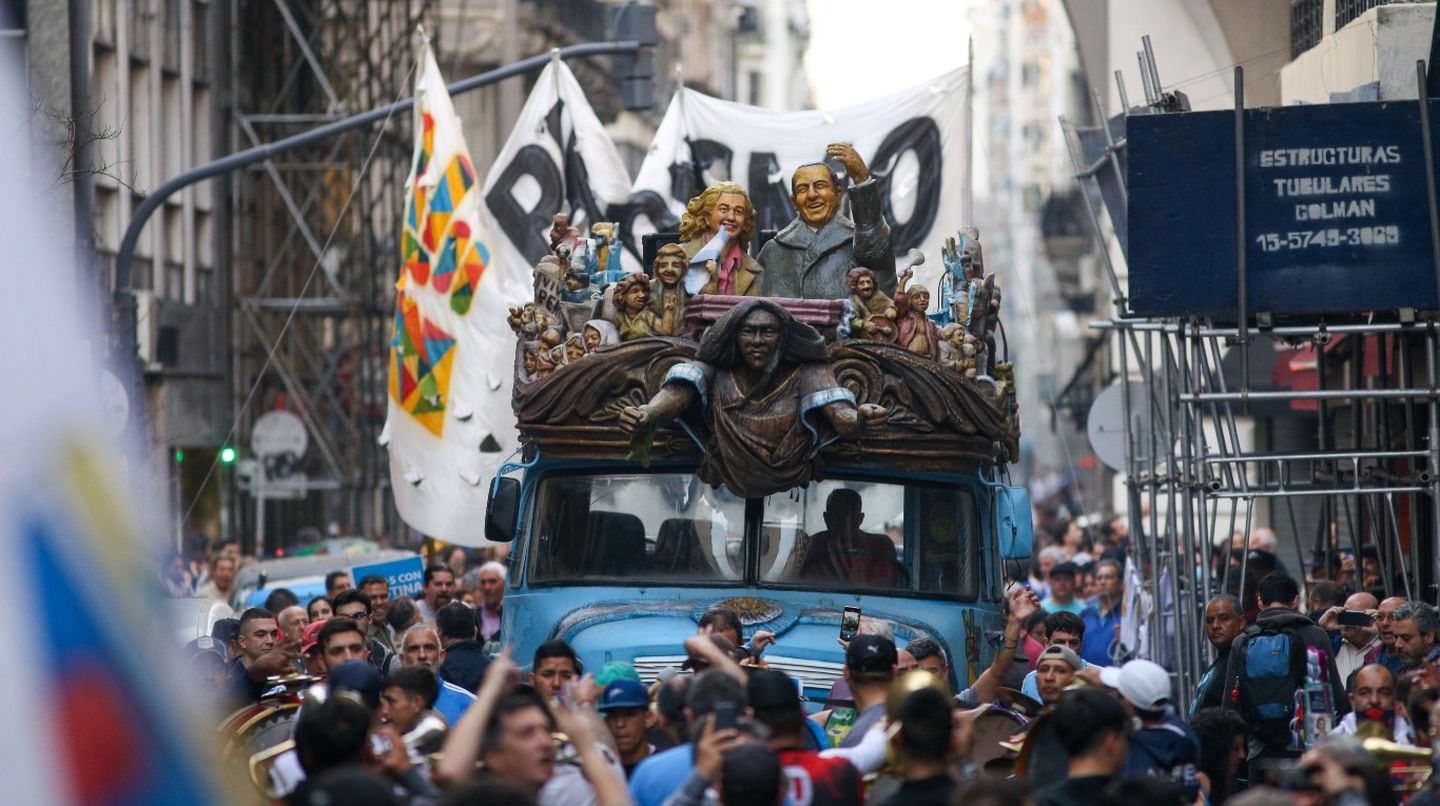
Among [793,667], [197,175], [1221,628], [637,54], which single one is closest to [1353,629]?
[1221,628]

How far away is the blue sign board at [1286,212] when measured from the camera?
12734mm

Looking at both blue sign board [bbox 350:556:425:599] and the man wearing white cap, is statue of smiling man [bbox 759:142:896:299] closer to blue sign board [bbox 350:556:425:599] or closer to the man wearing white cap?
the man wearing white cap

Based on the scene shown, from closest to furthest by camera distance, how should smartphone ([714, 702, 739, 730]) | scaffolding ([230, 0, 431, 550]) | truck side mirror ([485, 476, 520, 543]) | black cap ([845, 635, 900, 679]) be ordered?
smartphone ([714, 702, 739, 730])
black cap ([845, 635, 900, 679])
truck side mirror ([485, 476, 520, 543])
scaffolding ([230, 0, 431, 550])

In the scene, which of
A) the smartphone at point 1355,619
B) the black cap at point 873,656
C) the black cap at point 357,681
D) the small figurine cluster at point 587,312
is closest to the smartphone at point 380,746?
the black cap at point 357,681

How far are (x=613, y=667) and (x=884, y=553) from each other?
3277 mm

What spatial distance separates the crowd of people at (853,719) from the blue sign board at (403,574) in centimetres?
489

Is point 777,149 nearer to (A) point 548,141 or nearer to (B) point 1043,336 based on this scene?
(A) point 548,141

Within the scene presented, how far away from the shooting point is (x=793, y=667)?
10.7 meters

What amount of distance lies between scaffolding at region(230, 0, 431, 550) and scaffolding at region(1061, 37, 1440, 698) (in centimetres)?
1607

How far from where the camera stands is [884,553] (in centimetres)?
1162

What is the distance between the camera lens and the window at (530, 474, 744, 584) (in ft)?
37.8

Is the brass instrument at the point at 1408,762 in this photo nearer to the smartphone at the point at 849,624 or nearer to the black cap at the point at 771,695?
the black cap at the point at 771,695

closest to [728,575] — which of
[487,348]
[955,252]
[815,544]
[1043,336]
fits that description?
[815,544]

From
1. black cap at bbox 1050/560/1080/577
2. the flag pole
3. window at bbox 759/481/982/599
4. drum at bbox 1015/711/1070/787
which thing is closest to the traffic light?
the flag pole
